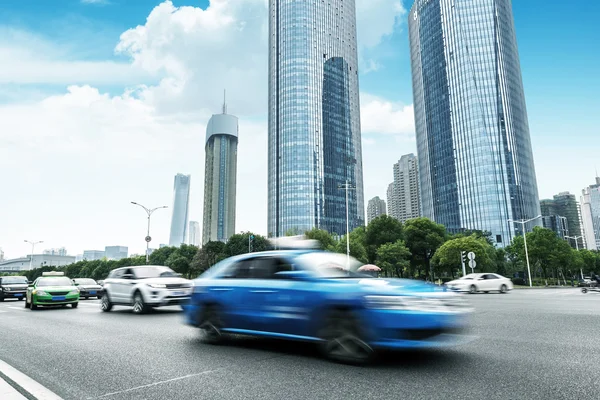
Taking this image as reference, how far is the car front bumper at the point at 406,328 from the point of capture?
5.00 metres

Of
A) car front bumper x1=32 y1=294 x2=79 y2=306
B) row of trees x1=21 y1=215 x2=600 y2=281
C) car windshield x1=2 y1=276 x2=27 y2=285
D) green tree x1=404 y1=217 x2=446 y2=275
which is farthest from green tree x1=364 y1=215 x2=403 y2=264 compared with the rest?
car front bumper x1=32 y1=294 x2=79 y2=306

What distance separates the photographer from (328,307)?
5531mm

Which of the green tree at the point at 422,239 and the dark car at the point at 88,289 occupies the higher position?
the green tree at the point at 422,239

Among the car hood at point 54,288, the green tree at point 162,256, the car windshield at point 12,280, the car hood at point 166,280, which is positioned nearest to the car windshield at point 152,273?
the car hood at point 166,280

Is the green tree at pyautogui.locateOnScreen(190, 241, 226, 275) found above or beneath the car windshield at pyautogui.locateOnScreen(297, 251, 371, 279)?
above

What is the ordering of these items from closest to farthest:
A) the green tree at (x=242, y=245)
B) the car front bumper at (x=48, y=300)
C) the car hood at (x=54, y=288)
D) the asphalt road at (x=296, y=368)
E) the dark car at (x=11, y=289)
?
the asphalt road at (x=296, y=368) → the car front bumper at (x=48, y=300) → the car hood at (x=54, y=288) → the dark car at (x=11, y=289) → the green tree at (x=242, y=245)

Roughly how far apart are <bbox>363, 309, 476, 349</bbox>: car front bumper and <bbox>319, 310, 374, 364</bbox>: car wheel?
0.16 meters

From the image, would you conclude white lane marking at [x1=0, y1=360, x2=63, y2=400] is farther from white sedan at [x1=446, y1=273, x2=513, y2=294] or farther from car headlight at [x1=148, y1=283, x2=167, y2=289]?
white sedan at [x1=446, y1=273, x2=513, y2=294]

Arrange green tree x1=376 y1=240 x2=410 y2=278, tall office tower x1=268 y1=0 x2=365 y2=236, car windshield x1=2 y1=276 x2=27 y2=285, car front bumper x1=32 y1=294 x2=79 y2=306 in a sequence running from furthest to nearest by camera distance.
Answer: tall office tower x1=268 y1=0 x2=365 y2=236
green tree x1=376 y1=240 x2=410 y2=278
car windshield x1=2 y1=276 x2=27 y2=285
car front bumper x1=32 y1=294 x2=79 y2=306

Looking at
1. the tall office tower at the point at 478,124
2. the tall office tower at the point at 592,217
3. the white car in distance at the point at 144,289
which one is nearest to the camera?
the white car in distance at the point at 144,289

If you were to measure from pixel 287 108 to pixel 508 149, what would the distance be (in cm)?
6898

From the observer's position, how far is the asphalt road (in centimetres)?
404

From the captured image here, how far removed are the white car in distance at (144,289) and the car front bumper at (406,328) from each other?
28.0 feet

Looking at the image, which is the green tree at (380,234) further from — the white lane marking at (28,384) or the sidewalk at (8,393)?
the sidewalk at (8,393)
